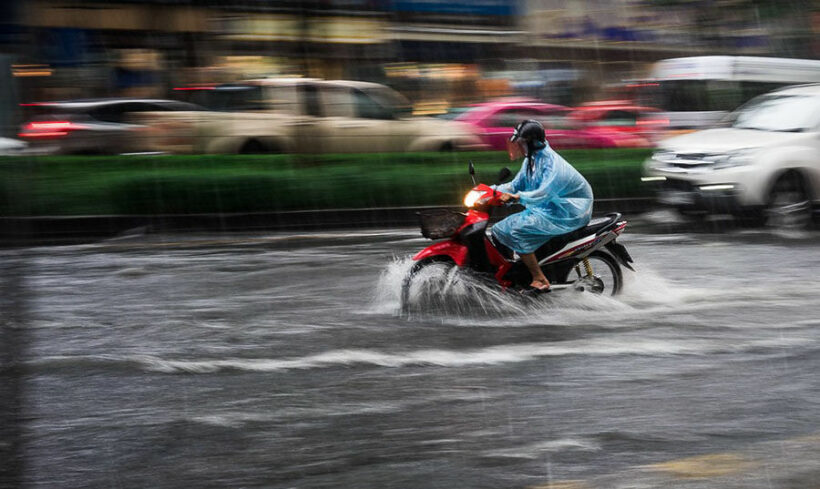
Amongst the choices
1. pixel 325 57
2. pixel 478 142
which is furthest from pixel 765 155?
pixel 325 57

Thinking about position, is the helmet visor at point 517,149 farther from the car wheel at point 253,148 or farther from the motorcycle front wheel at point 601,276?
the car wheel at point 253,148

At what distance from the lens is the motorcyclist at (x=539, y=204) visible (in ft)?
25.7

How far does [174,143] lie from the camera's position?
16812 millimetres

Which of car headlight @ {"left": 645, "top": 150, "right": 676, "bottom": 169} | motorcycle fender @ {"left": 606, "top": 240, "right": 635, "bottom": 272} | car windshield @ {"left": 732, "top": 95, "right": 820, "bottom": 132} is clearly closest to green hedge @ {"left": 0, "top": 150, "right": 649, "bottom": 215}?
car headlight @ {"left": 645, "top": 150, "right": 676, "bottom": 169}

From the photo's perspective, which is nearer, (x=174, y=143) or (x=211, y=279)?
(x=211, y=279)

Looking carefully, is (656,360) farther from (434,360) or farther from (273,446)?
(273,446)

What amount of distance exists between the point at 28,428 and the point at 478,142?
14093 millimetres

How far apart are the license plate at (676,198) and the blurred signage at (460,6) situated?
1736 cm

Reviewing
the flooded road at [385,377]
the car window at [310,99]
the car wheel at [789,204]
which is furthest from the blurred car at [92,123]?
the car wheel at [789,204]

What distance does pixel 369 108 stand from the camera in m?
18.1

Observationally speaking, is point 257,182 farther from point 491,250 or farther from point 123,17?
point 123,17

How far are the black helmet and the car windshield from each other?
6778mm

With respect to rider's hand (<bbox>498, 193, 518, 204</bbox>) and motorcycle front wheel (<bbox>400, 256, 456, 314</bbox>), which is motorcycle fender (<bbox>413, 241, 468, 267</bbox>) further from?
rider's hand (<bbox>498, 193, 518, 204</bbox>)

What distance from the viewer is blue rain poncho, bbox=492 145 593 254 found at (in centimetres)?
784
